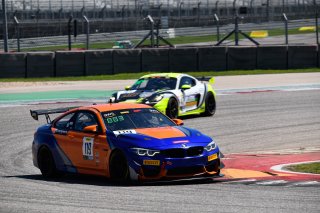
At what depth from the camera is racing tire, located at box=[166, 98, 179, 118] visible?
2117cm

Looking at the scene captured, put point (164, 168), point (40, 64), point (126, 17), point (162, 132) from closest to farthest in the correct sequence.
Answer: point (164, 168) < point (162, 132) < point (40, 64) < point (126, 17)

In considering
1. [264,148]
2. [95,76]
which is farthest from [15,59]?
[264,148]

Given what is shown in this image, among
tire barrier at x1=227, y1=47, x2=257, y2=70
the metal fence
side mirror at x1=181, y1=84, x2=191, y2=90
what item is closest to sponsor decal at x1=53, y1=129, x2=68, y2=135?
side mirror at x1=181, y1=84, x2=191, y2=90

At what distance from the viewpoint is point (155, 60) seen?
35406mm

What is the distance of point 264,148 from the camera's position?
17344 mm

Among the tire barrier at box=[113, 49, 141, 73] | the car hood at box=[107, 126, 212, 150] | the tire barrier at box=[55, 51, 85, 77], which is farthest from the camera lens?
the tire barrier at box=[113, 49, 141, 73]

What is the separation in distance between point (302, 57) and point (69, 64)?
9575 millimetres

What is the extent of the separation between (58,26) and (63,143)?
3505 cm

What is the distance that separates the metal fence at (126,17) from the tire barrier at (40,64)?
9483 millimetres

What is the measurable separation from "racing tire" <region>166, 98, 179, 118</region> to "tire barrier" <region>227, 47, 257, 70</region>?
1467 cm

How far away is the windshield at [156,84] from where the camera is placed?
21906 millimetres

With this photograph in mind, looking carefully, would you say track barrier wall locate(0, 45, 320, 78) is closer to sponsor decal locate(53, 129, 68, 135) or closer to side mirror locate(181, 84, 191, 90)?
side mirror locate(181, 84, 191, 90)

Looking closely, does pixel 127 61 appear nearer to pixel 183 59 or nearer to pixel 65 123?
pixel 183 59

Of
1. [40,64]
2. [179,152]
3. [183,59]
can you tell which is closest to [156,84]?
[179,152]
